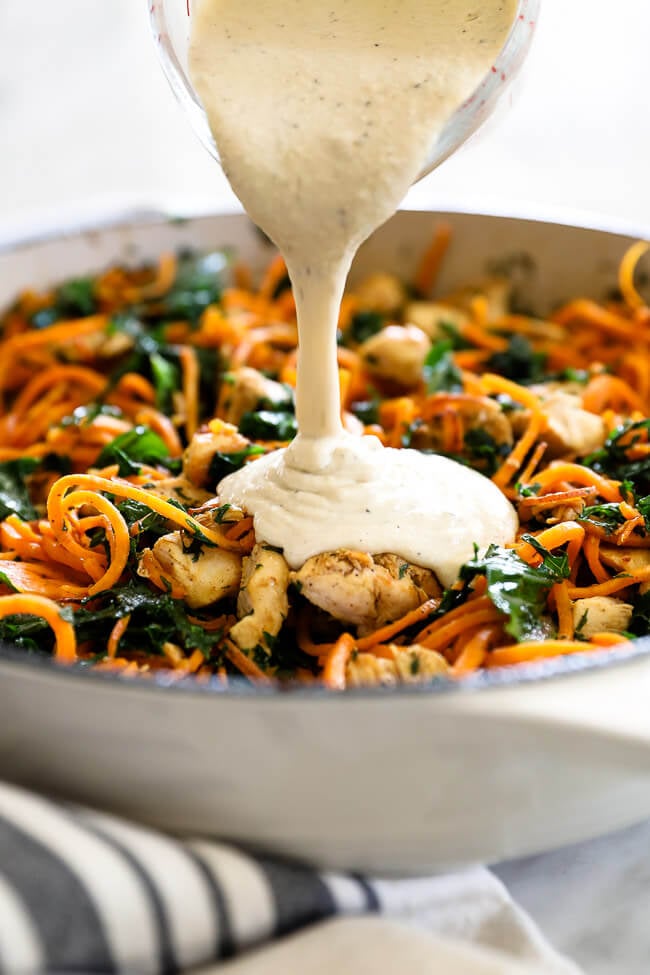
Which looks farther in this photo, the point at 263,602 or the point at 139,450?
the point at 139,450

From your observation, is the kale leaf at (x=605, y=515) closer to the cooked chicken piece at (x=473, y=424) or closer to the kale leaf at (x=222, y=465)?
the cooked chicken piece at (x=473, y=424)

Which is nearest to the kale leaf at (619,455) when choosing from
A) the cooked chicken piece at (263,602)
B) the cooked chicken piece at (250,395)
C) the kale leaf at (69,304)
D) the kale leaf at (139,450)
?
the cooked chicken piece at (250,395)

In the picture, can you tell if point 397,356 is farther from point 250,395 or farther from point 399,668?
point 399,668

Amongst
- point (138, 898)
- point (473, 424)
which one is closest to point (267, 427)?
point (473, 424)

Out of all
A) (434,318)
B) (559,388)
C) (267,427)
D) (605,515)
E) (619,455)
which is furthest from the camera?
(434,318)

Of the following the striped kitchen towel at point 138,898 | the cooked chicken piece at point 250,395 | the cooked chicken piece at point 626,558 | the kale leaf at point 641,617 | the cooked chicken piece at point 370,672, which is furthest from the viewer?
the cooked chicken piece at point 250,395

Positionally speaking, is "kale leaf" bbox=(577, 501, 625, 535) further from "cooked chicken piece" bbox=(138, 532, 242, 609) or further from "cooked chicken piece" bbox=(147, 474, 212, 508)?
"cooked chicken piece" bbox=(147, 474, 212, 508)

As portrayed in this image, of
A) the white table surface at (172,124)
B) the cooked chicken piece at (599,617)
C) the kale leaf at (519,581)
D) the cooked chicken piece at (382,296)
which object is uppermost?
the white table surface at (172,124)

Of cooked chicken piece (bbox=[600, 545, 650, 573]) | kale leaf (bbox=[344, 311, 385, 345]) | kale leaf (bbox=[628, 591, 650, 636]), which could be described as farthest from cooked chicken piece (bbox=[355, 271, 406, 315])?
kale leaf (bbox=[628, 591, 650, 636])
